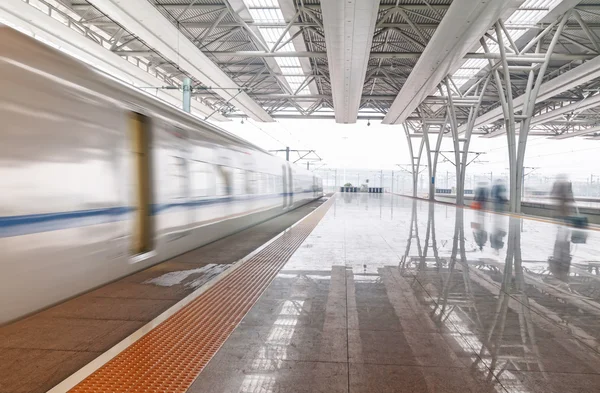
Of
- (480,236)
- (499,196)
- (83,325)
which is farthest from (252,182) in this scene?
(499,196)

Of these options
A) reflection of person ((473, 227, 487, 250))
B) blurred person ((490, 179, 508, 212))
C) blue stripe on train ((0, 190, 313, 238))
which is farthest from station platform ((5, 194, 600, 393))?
blurred person ((490, 179, 508, 212))

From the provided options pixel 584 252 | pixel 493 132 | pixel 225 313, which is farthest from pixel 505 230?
pixel 493 132

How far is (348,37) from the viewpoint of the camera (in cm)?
1239

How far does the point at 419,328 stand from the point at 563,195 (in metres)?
9.86

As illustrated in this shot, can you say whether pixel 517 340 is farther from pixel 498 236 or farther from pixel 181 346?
pixel 498 236

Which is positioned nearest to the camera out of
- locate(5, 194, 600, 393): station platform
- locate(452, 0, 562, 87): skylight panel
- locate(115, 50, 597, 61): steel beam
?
locate(5, 194, 600, 393): station platform

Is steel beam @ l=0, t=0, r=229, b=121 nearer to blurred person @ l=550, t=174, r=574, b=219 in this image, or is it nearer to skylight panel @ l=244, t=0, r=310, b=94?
skylight panel @ l=244, t=0, r=310, b=94

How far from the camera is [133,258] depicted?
16.7 ft

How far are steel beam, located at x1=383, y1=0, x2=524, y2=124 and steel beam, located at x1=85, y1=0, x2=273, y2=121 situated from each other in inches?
294

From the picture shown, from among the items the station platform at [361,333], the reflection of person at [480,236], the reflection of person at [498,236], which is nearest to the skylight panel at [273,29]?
the reflection of person at [480,236]

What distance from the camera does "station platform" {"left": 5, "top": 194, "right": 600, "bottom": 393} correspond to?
249 centimetres

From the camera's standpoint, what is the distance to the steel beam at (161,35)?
11571 millimetres

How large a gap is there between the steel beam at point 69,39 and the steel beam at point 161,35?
177 cm

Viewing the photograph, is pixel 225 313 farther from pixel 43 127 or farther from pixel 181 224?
pixel 181 224
